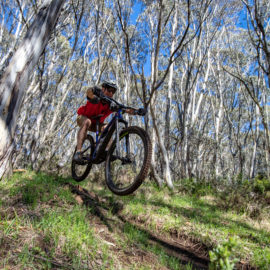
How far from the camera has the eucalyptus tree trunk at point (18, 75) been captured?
2.59 m

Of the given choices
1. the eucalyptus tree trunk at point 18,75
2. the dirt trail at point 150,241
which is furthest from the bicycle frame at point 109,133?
the eucalyptus tree trunk at point 18,75

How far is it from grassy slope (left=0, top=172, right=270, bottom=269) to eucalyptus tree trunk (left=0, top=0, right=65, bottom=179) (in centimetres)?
64

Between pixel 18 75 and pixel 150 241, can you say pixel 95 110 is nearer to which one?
pixel 18 75

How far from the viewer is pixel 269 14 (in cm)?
1114

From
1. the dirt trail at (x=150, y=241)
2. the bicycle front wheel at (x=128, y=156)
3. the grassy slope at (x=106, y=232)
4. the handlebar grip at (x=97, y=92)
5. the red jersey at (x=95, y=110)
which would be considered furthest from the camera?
the red jersey at (x=95, y=110)

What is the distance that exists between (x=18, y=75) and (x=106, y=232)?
2055 mm

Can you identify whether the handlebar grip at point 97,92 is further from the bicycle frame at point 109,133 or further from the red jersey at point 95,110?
the red jersey at point 95,110

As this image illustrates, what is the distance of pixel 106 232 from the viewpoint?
2.67 metres

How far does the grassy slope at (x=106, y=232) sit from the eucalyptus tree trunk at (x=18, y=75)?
25.2 inches

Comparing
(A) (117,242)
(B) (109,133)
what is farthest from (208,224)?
(B) (109,133)

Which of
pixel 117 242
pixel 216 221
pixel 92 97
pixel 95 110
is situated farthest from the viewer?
pixel 95 110

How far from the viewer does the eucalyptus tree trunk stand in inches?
102

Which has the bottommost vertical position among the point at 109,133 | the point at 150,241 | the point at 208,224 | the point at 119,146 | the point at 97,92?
the point at 150,241

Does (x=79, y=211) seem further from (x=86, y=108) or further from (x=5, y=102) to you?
(x=86, y=108)
